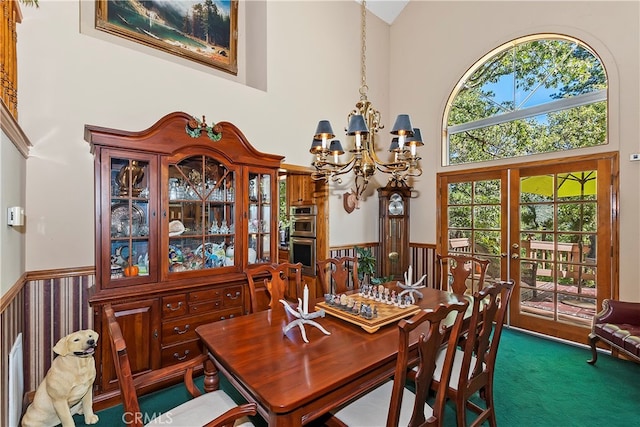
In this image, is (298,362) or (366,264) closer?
(298,362)

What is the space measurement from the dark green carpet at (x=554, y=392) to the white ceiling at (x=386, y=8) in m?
5.24

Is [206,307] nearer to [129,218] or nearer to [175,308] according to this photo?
[175,308]

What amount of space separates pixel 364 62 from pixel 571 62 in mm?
2668

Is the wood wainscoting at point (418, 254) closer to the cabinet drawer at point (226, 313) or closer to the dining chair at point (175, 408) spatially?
the cabinet drawer at point (226, 313)

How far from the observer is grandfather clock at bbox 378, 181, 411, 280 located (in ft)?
15.4

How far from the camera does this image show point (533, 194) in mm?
3805

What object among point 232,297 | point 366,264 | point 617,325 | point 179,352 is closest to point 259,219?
point 232,297

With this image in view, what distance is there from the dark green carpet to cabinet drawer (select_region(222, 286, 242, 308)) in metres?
0.65

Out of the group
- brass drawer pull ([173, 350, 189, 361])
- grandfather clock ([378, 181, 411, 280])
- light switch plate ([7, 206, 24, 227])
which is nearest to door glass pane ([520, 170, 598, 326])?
grandfather clock ([378, 181, 411, 280])

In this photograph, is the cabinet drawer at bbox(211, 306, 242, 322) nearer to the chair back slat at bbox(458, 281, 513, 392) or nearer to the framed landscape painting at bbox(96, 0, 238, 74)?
the chair back slat at bbox(458, 281, 513, 392)

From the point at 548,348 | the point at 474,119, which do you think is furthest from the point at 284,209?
the point at 548,348

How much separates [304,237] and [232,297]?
5.96 ft

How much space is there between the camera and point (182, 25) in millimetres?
3379

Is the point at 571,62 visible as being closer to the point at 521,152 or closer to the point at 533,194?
the point at 521,152
